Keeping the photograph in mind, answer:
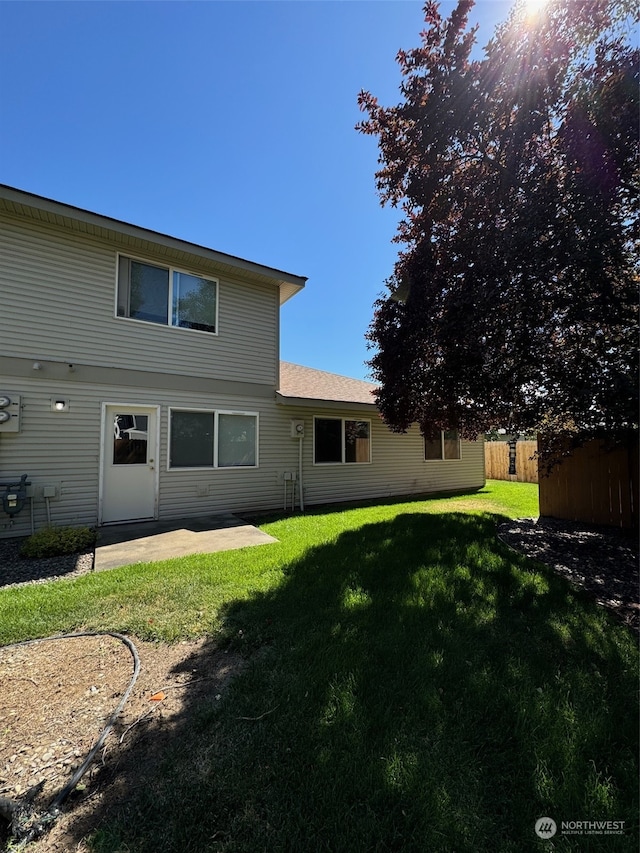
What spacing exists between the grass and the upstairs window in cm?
545

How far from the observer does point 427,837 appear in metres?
1.41

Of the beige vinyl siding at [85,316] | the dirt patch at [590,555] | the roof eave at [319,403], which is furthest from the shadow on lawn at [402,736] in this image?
the beige vinyl siding at [85,316]

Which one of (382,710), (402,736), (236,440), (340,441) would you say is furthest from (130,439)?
(402,736)

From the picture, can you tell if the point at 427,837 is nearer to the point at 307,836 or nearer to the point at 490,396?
the point at 307,836

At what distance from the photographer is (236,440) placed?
8477 mm

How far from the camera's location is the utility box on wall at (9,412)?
19.9 ft

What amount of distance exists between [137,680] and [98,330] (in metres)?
6.54

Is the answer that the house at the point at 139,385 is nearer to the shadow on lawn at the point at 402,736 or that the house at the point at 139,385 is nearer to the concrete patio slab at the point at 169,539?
the concrete patio slab at the point at 169,539

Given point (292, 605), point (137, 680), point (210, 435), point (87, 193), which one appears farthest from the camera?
point (210, 435)

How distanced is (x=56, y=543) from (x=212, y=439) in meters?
3.51

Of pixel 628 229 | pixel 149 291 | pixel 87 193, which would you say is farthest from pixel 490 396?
pixel 87 193

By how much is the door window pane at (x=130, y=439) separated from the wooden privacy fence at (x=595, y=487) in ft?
27.0

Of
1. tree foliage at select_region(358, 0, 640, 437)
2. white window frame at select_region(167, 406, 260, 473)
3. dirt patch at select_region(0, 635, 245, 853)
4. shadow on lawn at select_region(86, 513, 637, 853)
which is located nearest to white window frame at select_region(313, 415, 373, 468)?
white window frame at select_region(167, 406, 260, 473)

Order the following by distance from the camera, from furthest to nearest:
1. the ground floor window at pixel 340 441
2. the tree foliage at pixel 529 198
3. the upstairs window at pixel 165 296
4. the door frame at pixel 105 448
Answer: the ground floor window at pixel 340 441 → the upstairs window at pixel 165 296 → the door frame at pixel 105 448 → the tree foliage at pixel 529 198
